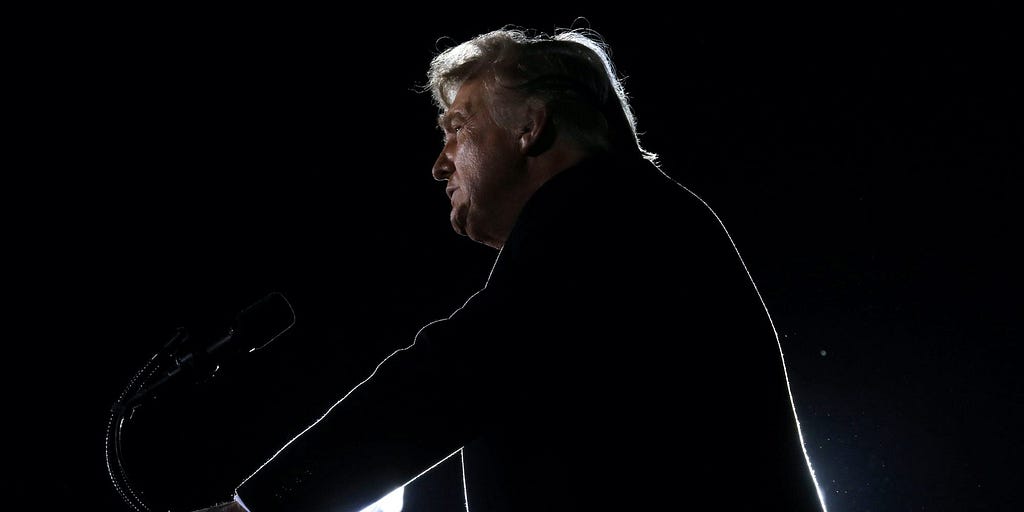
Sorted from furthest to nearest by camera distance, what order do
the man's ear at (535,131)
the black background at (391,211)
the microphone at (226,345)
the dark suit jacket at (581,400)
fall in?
the black background at (391,211), the man's ear at (535,131), the microphone at (226,345), the dark suit jacket at (581,400)

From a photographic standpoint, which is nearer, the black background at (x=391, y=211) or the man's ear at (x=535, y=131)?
the man's ear at (x=535, y=131)

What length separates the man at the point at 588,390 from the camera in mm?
744

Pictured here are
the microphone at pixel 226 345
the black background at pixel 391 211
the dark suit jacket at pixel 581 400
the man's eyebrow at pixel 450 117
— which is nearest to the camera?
the dark suit jacket at pixel 581 400

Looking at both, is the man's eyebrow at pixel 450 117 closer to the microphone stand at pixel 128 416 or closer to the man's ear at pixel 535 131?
the man's ear at pixel 535 131

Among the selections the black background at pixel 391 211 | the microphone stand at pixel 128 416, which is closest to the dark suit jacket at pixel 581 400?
the microphone stand at pixel 128 416

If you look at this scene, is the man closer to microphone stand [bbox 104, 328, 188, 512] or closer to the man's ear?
the man's ear

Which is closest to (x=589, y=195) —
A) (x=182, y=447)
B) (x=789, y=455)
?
(x=789, y=455)

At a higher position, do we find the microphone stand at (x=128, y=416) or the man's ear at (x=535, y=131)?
the man's ear at (x=535, y=131)

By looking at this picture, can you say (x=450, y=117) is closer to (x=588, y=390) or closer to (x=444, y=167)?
(x=444, y=167)

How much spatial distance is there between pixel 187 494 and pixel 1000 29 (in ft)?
12.0

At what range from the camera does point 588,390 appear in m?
0.78

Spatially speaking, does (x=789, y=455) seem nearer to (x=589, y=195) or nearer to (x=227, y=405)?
(x=589, y=195)

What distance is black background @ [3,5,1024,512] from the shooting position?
7.77 ft

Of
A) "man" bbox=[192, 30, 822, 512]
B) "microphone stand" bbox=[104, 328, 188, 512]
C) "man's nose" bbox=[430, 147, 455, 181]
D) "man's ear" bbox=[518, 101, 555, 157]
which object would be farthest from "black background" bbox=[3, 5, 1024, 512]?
"man" bbox=[192, 30, 822, 512]
